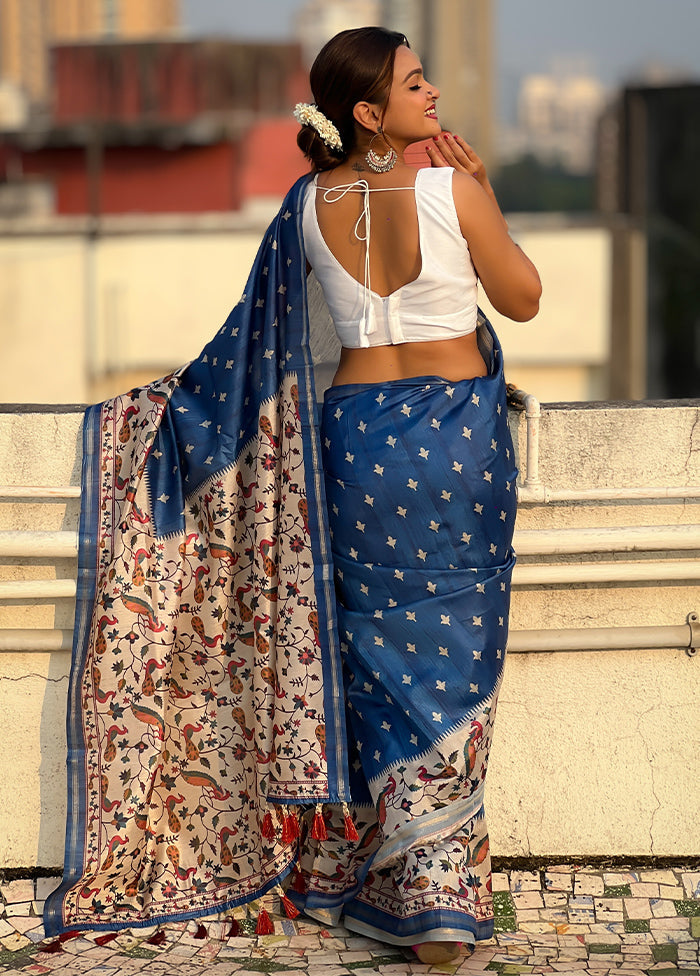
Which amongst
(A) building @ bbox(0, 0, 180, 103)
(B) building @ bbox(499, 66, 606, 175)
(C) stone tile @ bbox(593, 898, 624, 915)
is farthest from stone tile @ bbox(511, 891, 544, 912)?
(B) building @ bbox(499, 66, 606, 175)

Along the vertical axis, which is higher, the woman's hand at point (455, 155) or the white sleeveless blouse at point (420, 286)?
the woman's hand at point (455, 155)

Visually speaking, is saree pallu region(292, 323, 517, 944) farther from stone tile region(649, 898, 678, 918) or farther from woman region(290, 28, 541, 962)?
stone tile region(649, 898, 678, 918)

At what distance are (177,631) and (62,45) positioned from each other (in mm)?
26482

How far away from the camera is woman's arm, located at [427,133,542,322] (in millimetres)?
2357

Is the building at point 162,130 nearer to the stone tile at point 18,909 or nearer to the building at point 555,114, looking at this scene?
the stone tile at point 18,909

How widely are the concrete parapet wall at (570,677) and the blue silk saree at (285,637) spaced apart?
0.17 metres

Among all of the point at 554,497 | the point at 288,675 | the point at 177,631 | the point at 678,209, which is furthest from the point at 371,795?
the point at 678,209

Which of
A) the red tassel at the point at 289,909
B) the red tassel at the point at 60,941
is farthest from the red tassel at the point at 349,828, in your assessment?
the red tassel at the point at 60,941

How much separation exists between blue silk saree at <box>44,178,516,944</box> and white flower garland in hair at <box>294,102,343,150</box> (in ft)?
0.50

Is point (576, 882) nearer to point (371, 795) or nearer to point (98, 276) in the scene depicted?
point (371, 795)

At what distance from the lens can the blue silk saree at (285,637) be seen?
246 cm

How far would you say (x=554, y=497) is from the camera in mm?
2676

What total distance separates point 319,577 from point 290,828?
0.53 m

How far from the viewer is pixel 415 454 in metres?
2.42
